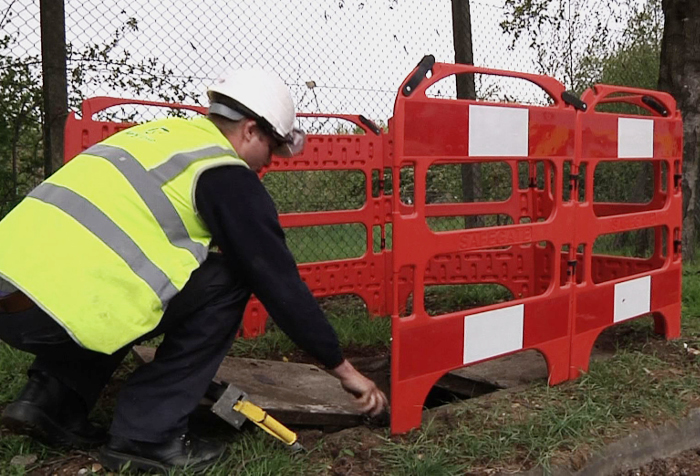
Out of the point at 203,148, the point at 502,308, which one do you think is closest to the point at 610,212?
the point at 502,308

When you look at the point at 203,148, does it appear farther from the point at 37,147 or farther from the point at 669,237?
the point at 669,237

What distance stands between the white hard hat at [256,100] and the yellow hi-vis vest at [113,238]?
0.50 feet

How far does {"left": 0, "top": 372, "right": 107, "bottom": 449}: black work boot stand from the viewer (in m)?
2.23

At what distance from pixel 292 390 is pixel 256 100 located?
4.41 ft

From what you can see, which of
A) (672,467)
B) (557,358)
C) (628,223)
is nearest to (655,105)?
(628,223)

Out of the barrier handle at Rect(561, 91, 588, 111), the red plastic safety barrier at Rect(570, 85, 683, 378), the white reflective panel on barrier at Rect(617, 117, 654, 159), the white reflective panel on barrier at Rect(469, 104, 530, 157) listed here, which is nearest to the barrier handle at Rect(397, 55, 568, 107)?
the white reflective panel on barrier at Rect(469, 104, 530, 157)

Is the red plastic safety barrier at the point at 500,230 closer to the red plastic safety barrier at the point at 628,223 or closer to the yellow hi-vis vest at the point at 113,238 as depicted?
the red plastic safety barrier at the point at 628,223

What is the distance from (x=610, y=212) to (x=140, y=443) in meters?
3.31

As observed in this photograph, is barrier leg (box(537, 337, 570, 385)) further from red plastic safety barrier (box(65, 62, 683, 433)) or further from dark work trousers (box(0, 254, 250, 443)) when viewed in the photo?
dark work trousers (box(0, 254, 250, 443))

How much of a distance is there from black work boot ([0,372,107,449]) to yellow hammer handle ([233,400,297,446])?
1.81 ft

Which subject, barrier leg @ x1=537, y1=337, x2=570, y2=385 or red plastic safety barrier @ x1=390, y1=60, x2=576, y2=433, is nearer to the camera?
red plastic safety barrier @ x1=390, y1=60, x2=576, y2=433

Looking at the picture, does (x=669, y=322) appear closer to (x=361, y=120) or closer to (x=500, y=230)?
(x=500, y=230)

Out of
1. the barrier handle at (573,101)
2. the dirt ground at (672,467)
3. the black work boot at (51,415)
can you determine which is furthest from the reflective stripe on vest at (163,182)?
the dirt ground at (672,467)

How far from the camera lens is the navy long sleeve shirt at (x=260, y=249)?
2023 millimetres
